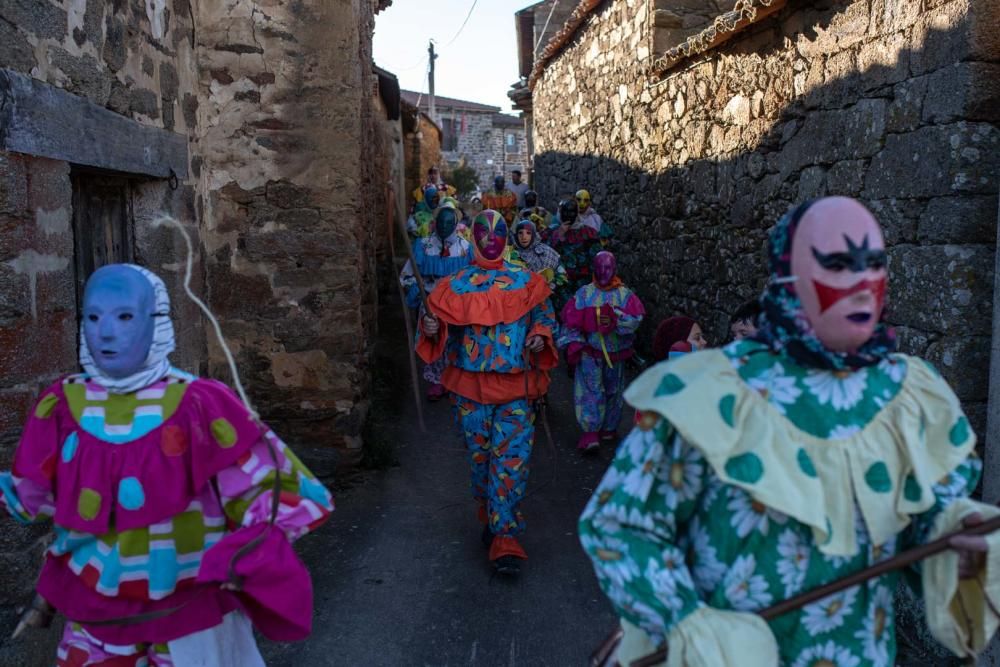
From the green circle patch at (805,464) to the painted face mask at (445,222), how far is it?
6.48 m

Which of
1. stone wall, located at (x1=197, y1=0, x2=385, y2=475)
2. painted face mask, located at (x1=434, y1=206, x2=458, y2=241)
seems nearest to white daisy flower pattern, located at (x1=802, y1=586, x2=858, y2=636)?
stone wall, located at (x1=197, y1=0, x2=385, y2=475)

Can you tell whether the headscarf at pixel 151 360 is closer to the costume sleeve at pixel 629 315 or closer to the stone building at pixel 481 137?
the costume sleeve at pixel 629 315

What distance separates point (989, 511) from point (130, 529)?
1.90 meters

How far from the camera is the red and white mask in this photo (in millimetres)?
1679

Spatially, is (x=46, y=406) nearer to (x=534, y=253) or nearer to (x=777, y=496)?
(x=777, y=496)

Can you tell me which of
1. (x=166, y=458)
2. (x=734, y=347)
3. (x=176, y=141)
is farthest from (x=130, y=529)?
(x=176, y=141)

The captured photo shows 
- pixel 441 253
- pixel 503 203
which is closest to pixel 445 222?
pixel 441 253

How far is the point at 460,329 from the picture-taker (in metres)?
4.52

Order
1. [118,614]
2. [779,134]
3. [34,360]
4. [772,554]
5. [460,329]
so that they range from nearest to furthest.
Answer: [772,554] → [118,614] → [34,360] → [460,329] → [779,134]

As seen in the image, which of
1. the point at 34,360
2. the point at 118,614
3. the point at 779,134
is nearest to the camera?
the point at 118,614

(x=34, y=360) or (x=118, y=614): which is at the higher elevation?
(x=34, y=360)

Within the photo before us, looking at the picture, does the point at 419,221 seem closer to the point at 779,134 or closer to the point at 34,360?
the point at 779,134

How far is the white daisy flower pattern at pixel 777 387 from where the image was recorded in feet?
5.57

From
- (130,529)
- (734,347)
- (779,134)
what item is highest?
(779,134)
